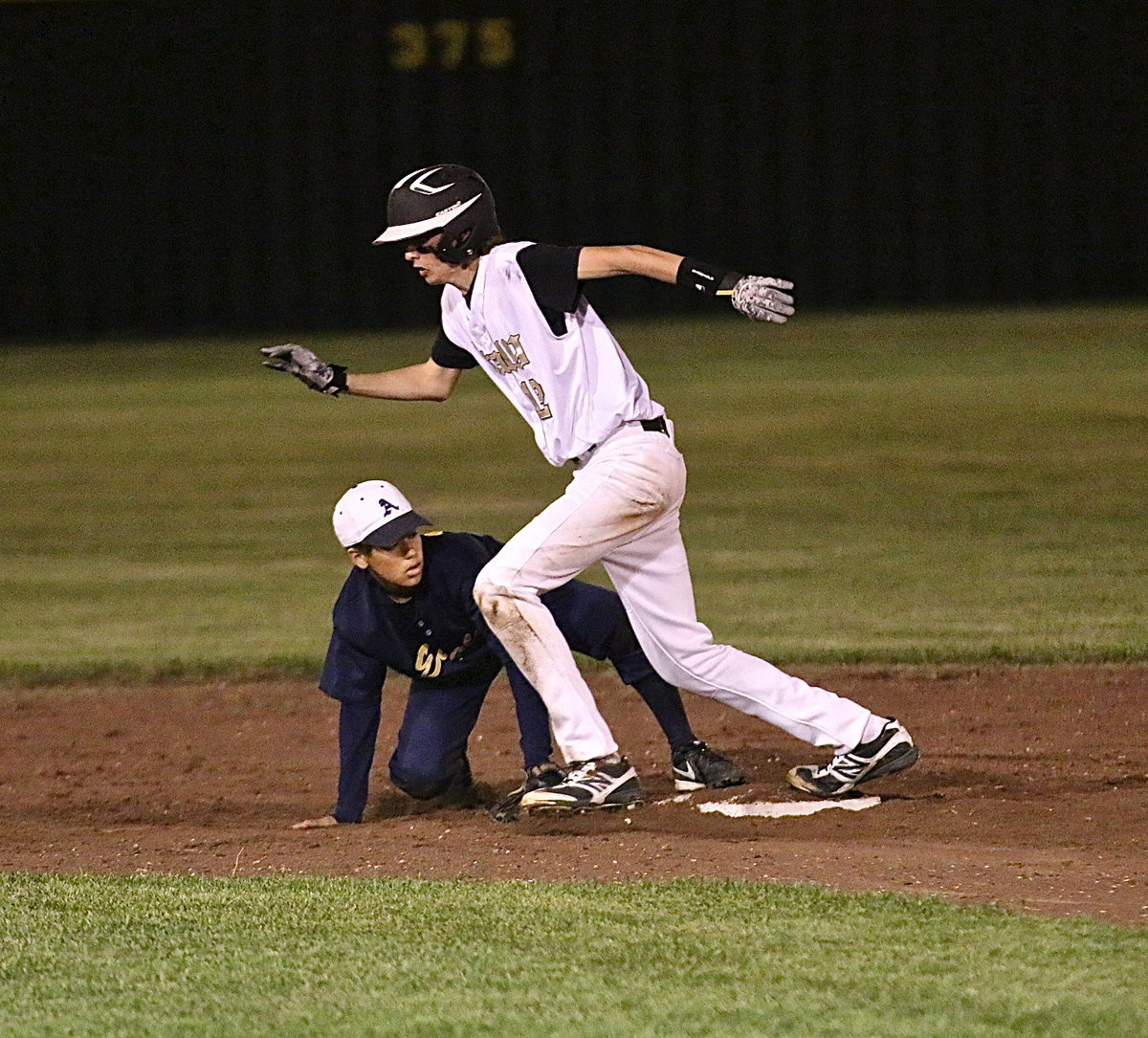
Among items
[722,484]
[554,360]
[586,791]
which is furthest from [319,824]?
[722,484]

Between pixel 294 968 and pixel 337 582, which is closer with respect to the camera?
pixel 294 968

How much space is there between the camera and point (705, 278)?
4492 millimetres

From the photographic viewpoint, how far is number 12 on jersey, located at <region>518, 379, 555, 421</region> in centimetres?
484

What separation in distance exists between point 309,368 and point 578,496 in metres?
1.02

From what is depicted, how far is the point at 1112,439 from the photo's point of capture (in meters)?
12.6

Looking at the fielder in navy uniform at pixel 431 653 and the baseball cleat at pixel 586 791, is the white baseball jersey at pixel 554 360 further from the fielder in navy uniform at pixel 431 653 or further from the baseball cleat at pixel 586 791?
the baseball cleat at pixel 586 791

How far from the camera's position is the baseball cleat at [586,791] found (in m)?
4.81

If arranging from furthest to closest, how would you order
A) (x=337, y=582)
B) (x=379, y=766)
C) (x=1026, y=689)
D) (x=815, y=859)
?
(x=337, y=582)
(x=1026, y=689)
(x=379, y=766)
(x=815, y=859)

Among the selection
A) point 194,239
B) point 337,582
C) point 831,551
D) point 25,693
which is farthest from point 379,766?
point 194,239

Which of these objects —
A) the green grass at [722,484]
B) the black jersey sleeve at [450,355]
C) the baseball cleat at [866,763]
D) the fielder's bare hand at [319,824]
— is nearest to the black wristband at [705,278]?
the black jersey sleeve at [450,355]

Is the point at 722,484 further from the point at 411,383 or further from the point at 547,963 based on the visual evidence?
the point at 547,963

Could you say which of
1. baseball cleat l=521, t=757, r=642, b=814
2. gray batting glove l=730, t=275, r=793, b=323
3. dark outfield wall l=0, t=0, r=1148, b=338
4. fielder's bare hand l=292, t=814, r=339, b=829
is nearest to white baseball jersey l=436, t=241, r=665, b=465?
gray batting glove l=730, t=275, r=793, b=323

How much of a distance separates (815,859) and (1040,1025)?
127 centimetres

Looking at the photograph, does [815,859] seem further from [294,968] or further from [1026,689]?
[1026,689]
